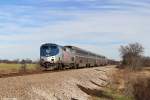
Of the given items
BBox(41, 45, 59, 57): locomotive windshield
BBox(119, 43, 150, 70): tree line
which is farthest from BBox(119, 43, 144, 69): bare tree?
BBox(41, 45, 59, 57): locomotive windshield

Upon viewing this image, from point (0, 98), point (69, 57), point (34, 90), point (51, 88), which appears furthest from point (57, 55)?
point (0, 98)

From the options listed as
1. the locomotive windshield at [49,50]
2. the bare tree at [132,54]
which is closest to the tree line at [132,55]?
the bare tree at [132,54]

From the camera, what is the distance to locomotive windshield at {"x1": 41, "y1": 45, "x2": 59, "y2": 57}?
1727 inches

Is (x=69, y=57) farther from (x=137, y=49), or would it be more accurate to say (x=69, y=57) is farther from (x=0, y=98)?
(x=137, y=49)

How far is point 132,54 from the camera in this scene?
127 m

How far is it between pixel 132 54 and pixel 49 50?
281ft

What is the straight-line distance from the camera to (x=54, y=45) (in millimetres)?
44844

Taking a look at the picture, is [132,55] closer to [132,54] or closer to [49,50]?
[132,54]

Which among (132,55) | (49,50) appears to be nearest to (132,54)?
(132,55)

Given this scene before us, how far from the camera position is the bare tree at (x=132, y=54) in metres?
112

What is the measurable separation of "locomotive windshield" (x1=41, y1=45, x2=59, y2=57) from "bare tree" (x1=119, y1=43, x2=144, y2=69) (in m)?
66.0

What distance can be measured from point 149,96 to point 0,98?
19.3m

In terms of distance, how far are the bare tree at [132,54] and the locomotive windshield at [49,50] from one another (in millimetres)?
66032

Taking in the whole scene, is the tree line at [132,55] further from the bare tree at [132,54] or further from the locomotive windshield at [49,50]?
the locomotive windshield at [49,50]
